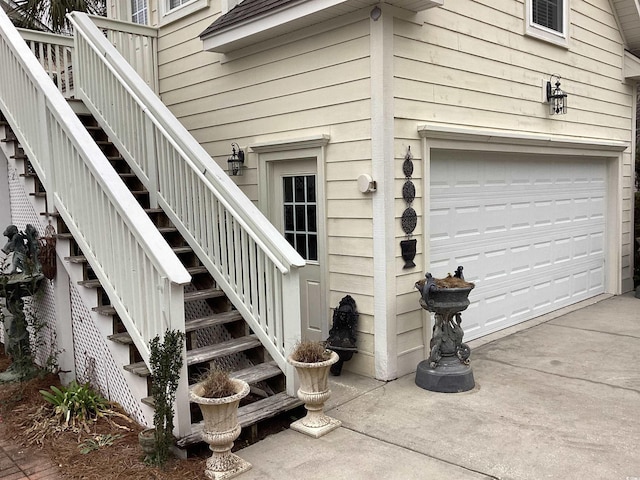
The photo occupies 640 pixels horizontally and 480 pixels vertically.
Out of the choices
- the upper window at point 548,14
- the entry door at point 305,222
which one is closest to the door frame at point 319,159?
the entry door at point 305,222

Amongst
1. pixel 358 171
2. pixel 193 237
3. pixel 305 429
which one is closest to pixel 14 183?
pixel 193 237

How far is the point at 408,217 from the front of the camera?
466 cm

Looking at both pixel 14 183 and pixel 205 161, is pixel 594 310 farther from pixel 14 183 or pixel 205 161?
pixel 14 183

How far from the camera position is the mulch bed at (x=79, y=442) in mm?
3191

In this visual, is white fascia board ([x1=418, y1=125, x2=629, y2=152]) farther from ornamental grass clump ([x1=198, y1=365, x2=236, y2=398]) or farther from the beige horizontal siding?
ornamental grass clump ([x1=198, y1=365, x2=236, y2=398])

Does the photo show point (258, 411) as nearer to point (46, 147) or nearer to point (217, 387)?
point (217, 387)

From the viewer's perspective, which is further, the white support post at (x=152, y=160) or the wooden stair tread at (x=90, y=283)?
the white support post at (x=152, y=160)

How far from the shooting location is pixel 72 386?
13.3ft

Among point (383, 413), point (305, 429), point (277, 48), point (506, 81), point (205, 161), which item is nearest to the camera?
point (305, 429)

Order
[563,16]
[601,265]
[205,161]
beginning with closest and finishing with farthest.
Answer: [205,161]
[563,16]
[601,265]

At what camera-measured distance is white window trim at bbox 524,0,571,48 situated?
19.5ft

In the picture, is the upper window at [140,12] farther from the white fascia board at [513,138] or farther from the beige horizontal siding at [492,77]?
the white fascia board at [513,138]

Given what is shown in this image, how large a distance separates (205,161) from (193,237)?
677mm

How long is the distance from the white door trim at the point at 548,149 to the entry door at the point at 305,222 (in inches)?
39.6
